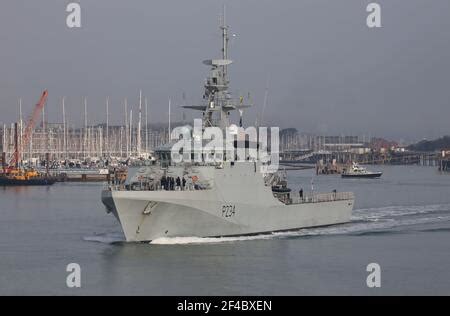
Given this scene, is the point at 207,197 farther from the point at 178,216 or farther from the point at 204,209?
the point at 178,216

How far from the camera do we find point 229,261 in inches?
1085

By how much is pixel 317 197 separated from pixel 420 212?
10.7 m

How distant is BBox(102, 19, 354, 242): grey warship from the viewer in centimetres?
2919

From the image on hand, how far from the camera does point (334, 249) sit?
103ft

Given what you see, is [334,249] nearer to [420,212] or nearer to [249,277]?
[249,277]
